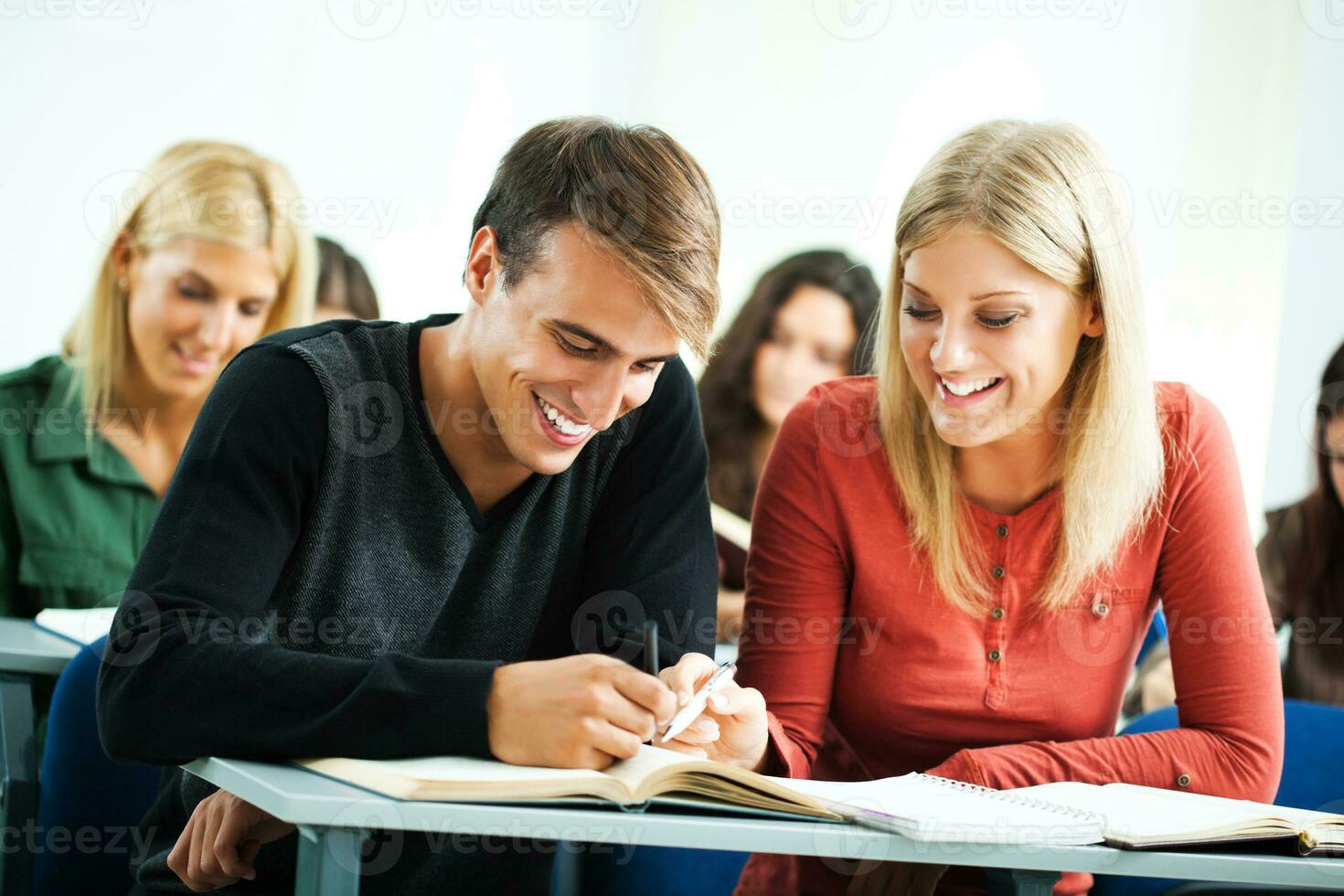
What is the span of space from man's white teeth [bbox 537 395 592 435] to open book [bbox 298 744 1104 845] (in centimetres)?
38

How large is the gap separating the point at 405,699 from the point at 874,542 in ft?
2.33

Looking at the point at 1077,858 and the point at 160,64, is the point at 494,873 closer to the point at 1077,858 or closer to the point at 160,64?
the point at 1077,858

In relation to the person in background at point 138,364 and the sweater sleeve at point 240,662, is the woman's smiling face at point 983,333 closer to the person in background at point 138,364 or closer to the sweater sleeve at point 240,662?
the sweater sleeve at point 240,662

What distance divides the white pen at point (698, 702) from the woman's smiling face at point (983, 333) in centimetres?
47

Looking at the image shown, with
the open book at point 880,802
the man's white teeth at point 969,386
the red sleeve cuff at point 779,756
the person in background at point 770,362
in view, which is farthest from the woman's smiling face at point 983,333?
the person in background at point 770,362

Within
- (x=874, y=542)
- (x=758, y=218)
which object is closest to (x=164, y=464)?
(x=758, y=218)

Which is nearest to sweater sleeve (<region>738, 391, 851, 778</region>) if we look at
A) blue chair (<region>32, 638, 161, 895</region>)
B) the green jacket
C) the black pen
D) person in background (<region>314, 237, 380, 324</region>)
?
the black pen

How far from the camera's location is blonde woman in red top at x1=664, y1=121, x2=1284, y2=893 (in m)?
1.39

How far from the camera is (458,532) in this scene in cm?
127

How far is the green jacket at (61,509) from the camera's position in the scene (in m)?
2.48

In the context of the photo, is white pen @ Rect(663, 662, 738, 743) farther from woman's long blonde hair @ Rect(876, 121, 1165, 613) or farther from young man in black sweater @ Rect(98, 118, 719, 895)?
woman's long blonde hair @ Rect(876, 121, 1165, 613)

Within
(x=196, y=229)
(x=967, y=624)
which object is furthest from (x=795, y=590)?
(x=196, y=229)

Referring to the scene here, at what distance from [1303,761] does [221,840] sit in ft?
4.16

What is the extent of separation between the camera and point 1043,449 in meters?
1.53
